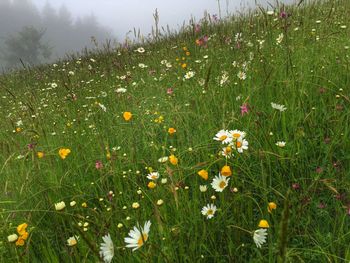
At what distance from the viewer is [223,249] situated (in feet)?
5.24

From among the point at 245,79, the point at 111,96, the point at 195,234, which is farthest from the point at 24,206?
the point at 111,96

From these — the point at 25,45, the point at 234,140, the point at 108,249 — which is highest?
the point at 234,140

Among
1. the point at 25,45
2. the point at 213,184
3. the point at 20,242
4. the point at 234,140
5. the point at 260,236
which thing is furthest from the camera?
the point at 25,45

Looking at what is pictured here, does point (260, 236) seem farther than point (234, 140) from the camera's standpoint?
No

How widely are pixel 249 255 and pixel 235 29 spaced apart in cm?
526

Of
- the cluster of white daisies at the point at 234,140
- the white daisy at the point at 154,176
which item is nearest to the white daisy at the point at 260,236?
the cluster of white daisies at the point at 234,140

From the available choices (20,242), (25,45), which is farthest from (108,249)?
(25,45)

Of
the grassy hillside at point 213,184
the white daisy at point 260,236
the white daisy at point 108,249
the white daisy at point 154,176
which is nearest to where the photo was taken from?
the white daisy at point 108,249

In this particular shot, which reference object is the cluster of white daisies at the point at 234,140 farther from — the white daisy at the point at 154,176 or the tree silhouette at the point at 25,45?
the tree silhouette at the point at 25,45

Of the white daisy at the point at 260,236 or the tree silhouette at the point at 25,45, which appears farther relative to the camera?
the tree silhouette at the point at 25,45

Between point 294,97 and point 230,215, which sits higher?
point 294,97

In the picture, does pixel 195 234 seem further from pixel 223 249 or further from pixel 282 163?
pixel 282 163

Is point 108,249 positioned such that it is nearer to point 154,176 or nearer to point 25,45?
point 154,176

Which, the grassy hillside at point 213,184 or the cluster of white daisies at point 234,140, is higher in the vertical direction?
the cluster of white daisies at point 234,140
